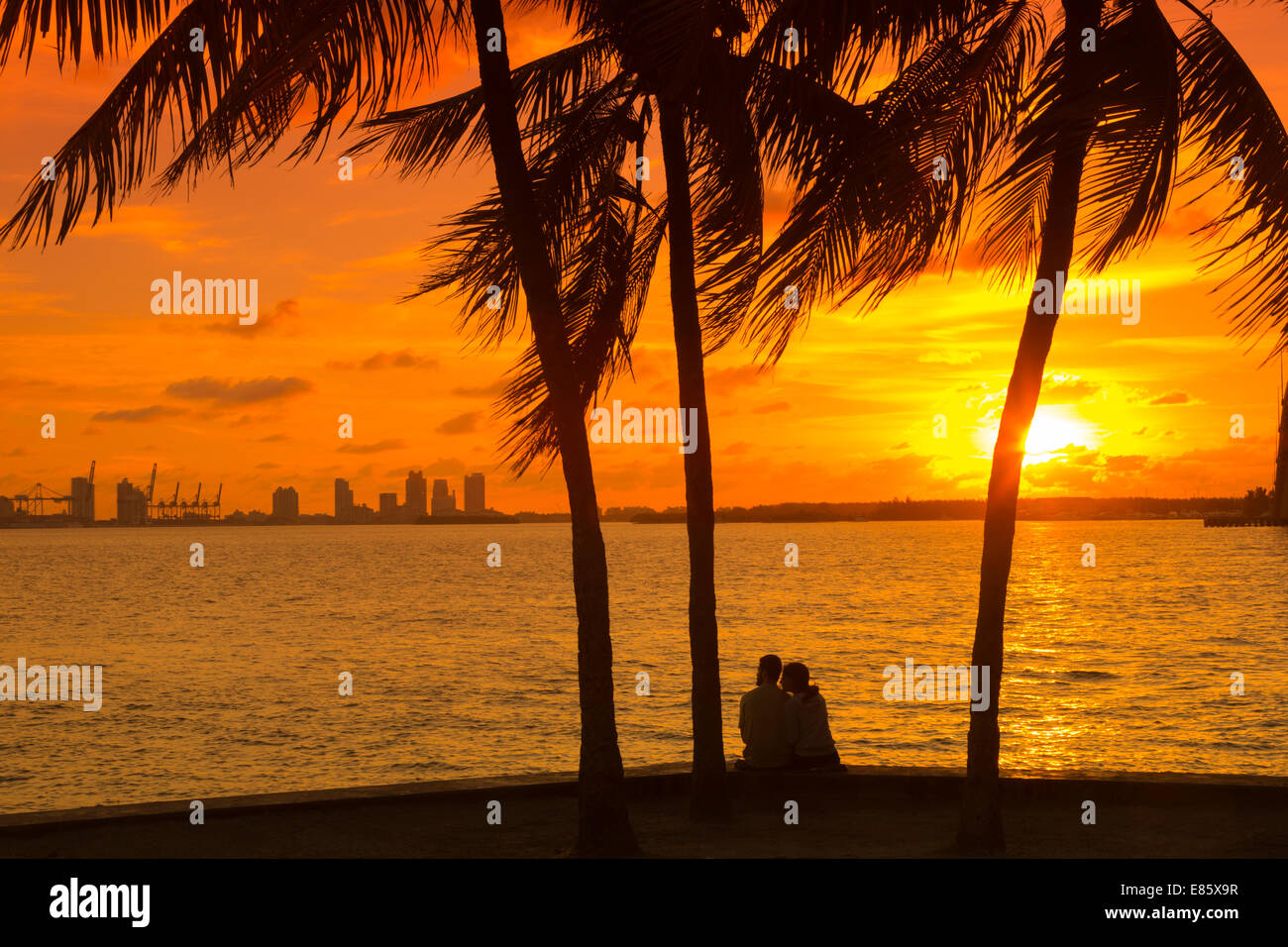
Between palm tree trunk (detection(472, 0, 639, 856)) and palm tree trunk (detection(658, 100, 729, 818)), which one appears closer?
palm tree trunk (detection(472, 0, 639, 856))

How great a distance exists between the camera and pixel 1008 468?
28.0ft

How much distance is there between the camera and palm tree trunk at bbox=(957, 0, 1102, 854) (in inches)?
327

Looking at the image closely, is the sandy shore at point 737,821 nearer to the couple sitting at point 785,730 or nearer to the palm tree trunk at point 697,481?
the couple sitting at point 785,730

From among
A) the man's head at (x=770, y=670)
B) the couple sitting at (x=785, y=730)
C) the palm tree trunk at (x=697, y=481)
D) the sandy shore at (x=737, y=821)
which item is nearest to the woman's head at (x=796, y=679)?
the couple sitting at (x=785, y=730)

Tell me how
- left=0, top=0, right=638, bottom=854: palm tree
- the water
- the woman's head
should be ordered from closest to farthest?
left=0, top=0, right=638, bottom=854: palm tree → the woman's head → the water

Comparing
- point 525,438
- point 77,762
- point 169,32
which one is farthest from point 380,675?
point 169,32

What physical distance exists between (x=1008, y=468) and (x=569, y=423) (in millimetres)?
3060

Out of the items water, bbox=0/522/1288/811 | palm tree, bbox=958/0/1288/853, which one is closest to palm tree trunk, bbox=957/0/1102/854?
palm tree, bbox=958/0/1288/853

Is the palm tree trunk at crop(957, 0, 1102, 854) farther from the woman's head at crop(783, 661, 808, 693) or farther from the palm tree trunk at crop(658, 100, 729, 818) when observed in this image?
the woman's head at crop(783, 661, 808, 693)

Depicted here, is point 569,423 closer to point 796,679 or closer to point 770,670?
point 770,670

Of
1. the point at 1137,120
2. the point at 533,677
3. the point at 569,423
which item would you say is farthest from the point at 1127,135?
the point at 533,677

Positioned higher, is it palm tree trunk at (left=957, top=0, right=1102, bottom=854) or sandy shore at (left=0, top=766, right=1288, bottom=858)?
palm tree trunk at (left=957, top=0, right=1102, bottom=854)

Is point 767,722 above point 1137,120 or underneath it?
underneath

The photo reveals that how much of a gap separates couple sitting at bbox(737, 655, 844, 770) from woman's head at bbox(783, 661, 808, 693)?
0.40ft
